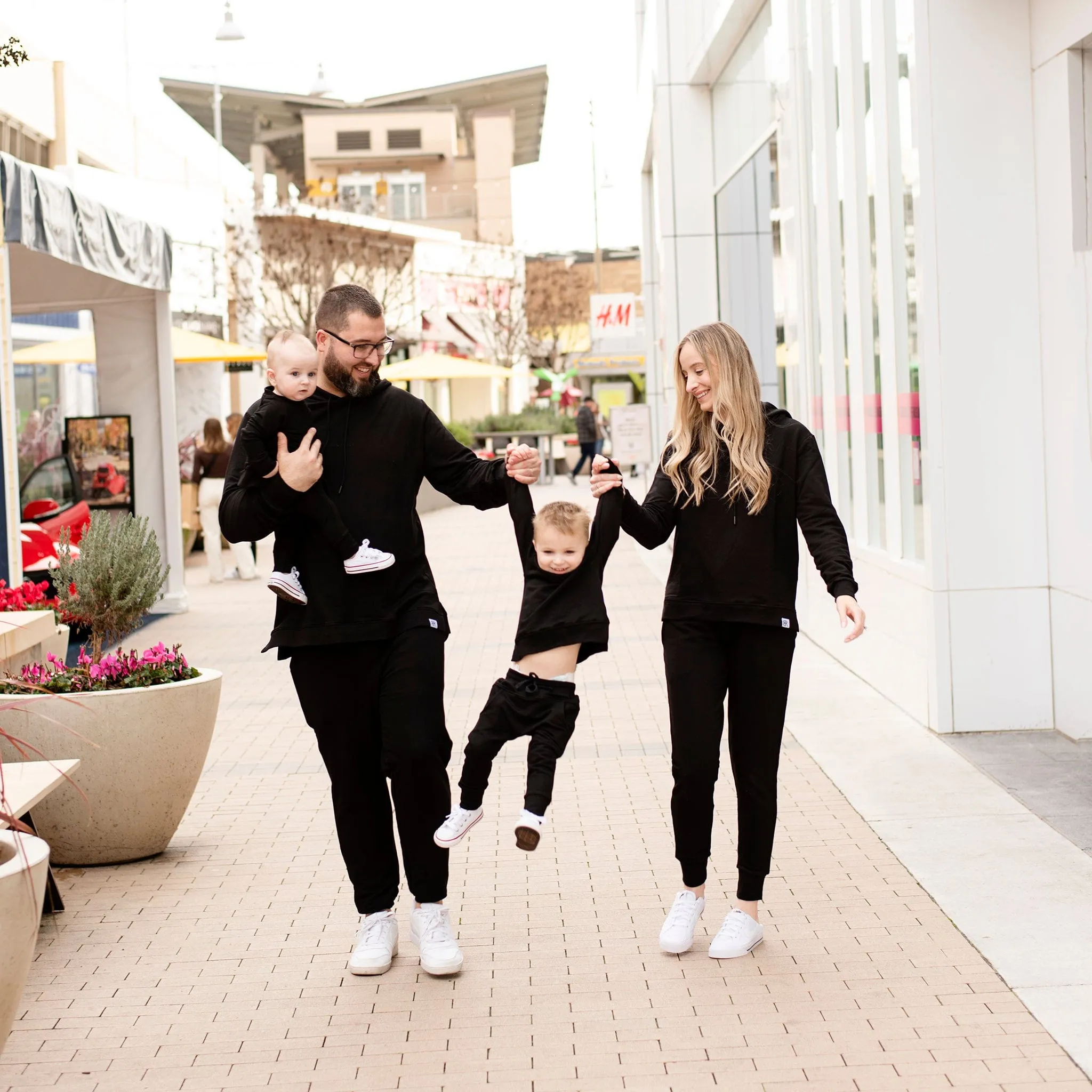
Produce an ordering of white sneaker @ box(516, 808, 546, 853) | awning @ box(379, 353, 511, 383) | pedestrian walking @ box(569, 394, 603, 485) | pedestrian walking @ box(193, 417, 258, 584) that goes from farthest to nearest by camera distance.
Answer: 1. pedestrian walking @ box(569, 394, 603, 485)
2. awning @ box(379, 353, 511, 383)
3. pedestrian walking @ box(193, 417, 258, 584)
4. white sneaker @ box(516, 808, 546, 853)

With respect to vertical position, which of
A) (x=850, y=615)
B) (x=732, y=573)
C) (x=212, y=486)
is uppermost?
(x=212, y=486)

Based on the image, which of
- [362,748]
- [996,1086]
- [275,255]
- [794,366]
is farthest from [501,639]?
[275,255]

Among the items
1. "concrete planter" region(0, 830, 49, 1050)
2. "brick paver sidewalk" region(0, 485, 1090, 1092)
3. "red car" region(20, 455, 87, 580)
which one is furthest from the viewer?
"red car" region(20, 455, 87, 580)

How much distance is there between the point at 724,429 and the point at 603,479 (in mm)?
419

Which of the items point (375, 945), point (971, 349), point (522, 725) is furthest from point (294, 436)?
point (971, 349)

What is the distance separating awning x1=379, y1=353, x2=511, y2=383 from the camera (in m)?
29.0

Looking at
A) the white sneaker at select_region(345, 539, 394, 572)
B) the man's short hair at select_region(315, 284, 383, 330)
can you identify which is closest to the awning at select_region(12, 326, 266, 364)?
the man's short hair at select_region(315, 284, 383, 330)

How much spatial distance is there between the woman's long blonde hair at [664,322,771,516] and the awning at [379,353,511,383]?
78.2 ft

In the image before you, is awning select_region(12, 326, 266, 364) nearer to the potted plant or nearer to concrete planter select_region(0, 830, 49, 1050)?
the potted plant

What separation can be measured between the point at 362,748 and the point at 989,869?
228 cm

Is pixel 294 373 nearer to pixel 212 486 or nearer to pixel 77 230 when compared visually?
pixel 77 230

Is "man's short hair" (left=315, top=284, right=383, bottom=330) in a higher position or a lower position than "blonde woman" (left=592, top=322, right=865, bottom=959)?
higher

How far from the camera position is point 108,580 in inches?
362

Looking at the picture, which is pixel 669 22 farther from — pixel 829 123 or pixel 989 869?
pixel 989 869
